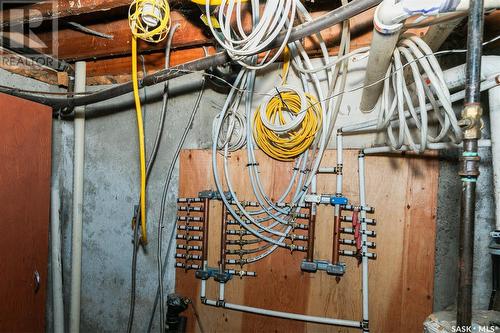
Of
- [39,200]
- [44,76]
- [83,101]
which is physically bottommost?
[39,200]

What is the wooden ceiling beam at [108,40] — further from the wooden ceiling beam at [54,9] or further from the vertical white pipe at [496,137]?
the vertical white pipe at [496,137]

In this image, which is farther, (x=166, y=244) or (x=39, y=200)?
(x=166, y=244)

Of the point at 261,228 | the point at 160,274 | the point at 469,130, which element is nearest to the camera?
the point at 469,130

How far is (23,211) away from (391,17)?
1.78 m

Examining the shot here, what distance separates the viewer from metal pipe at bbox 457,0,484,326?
30.9 inches

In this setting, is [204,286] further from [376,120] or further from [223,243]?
[376,120]

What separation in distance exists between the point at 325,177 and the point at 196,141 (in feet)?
2.74

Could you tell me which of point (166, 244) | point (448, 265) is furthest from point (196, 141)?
point (448, 265)

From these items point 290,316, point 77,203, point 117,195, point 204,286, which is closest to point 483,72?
→ point 290,316

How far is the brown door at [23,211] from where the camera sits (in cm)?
140

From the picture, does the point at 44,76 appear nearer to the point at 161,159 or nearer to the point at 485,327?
the point at 161,159

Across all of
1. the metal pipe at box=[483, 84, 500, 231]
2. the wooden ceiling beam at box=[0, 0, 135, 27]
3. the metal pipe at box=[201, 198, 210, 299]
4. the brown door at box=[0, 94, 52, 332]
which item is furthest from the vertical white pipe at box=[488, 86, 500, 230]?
the brown door at box=[0, 94, 52, 332]

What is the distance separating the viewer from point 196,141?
192cm

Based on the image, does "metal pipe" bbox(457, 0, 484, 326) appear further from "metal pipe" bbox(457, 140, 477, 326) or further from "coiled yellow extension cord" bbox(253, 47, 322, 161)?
"coiled yellow extension cord" bbox(253, 47, 322, 161)
